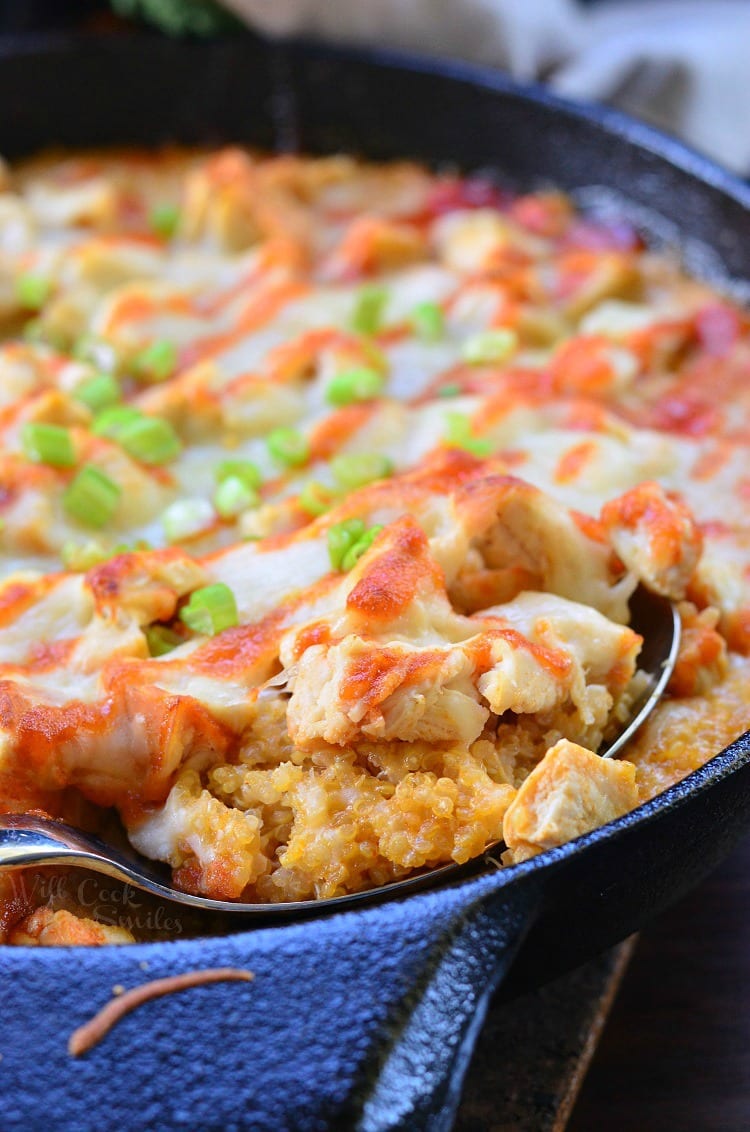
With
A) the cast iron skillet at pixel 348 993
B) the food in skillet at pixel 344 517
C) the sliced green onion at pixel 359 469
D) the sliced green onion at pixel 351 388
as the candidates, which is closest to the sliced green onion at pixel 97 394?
the food in skillet at pixel 344 517

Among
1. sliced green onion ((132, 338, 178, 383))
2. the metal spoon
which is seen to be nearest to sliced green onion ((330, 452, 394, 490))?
sliced green onion ((132, 338, 178, 383))

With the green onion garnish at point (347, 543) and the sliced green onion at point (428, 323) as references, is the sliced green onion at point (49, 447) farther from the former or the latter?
the sliced green onion at point (428, 323)

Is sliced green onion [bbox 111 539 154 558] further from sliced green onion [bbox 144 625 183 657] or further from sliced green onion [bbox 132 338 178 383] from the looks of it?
sliced green onion [bbox 132 338 178 383]

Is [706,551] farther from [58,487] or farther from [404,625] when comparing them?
[58,487]

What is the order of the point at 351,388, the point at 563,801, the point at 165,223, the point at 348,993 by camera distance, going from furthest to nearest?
the point at 165,223 → the point at 351,388 → the point at 563,801 → the point at 348,993

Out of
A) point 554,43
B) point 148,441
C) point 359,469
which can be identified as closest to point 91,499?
point 148,441

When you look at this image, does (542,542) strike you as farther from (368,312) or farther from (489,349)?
(368,312)
